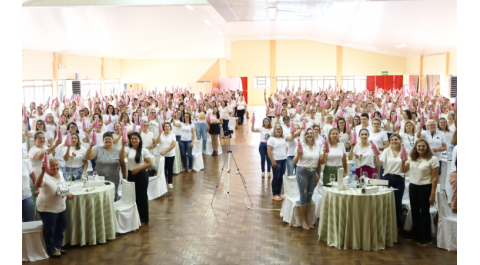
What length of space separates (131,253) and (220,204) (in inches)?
88.9

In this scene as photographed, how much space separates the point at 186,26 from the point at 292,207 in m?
13.9

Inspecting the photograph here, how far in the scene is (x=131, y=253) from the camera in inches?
206

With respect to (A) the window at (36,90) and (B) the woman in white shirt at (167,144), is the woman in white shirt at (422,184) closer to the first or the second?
(B) the woman in white shirt at (167,144)

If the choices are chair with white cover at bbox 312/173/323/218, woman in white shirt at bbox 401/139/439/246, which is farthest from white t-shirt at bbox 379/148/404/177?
chair with white cover at bbox 312/173/323/218

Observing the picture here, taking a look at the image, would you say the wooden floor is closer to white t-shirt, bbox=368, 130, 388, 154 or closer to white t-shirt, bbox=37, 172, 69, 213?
white t-shirt, bbox=37, 172, 69, 213

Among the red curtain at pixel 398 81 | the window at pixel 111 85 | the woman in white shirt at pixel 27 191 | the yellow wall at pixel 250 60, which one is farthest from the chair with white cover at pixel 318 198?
the red curtain at pixel 398 81

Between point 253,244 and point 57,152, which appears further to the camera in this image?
point 57,152

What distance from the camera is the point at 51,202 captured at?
499cm

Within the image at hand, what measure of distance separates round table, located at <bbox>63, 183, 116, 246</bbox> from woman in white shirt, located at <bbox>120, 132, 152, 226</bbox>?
1.97ft

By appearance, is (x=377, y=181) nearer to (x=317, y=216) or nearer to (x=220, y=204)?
(x=317, y=216)

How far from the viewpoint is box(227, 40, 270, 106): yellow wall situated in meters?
28.9

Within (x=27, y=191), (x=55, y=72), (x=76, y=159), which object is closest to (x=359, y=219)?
(x=27, y=191)

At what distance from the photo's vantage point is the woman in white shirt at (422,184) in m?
5.17
